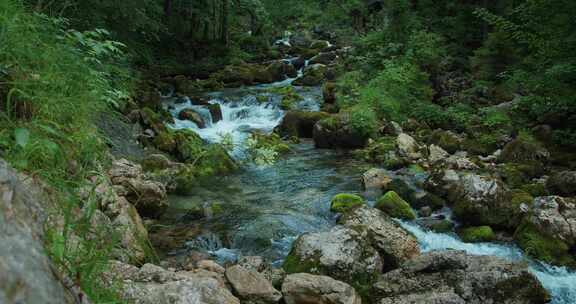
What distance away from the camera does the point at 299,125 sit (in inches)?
544

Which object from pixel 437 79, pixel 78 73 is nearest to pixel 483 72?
pixel 437 79

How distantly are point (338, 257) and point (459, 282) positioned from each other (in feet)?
4.32

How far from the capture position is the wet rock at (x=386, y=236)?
18.4ft

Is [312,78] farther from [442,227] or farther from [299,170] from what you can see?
[442,227]

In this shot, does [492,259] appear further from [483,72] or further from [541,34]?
[483,72]

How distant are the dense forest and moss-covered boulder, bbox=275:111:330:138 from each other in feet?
0.17

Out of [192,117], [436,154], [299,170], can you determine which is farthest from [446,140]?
[192,117]

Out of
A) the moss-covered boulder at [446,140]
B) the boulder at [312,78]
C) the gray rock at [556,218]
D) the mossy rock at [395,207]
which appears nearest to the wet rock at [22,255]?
the mossy rock at [395,207]

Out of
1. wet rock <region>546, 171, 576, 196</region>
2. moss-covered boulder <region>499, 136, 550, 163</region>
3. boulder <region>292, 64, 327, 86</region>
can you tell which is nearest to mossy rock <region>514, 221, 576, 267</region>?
wet rock <region>546, 171, 576, 196</region>

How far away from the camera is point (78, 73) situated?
3.43 meters

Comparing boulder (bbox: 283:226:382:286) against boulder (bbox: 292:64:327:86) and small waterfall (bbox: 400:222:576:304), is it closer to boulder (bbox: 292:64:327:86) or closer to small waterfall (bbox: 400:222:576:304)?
small waterfall (bbox: 400:222:576:304)

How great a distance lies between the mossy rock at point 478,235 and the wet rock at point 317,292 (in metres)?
2.79

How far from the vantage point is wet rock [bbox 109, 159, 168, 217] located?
655cm

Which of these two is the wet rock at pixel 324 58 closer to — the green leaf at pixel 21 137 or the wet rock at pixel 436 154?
the wet rock at pixel 436 154
